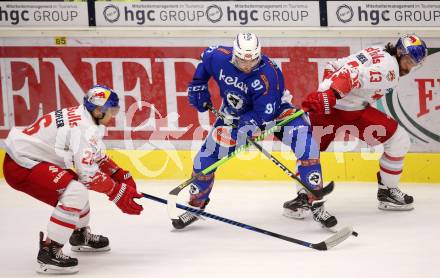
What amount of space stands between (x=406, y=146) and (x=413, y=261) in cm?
129

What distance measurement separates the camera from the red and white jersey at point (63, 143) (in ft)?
17.4

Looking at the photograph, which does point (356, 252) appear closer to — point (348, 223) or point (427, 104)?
point (348, 223)

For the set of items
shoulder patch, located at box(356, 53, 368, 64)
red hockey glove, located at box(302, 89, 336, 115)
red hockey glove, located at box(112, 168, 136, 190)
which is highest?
shoulder patch, located at box(356, 53, 368, 64)

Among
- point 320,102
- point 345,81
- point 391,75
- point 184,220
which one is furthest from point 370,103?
point 184,220

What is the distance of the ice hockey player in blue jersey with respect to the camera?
238 inches

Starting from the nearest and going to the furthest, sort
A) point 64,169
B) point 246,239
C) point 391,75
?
point 64,169 < point 246,239 < point 391,75

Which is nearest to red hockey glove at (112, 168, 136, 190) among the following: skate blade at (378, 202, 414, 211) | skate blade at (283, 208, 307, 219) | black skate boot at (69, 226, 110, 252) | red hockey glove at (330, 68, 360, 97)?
black skate boot at (69, 226, 110, 252)

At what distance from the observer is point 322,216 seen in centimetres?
609

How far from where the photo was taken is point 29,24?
25.1ft

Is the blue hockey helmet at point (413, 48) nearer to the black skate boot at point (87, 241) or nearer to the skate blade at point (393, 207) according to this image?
the skate blade at point (393, 207)

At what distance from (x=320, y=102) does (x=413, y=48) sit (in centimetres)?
70

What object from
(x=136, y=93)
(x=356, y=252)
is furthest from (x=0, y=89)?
(x=356, y=252)

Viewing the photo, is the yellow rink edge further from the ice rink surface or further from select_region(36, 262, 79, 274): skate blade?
select_region(36, 262, 79, 274): skate blade

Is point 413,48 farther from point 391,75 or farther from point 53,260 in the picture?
point 53,260
